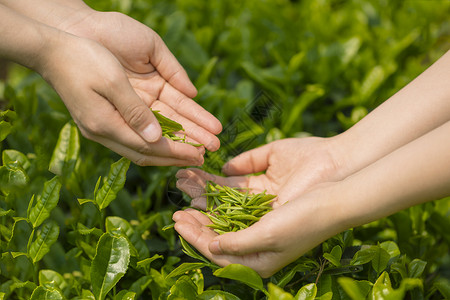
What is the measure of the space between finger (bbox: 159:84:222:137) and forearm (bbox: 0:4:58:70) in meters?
0.55

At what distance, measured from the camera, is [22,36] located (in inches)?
65.4

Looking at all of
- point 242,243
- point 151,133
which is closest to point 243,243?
point 242,243

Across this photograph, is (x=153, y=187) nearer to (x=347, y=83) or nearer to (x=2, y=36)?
(x=2, y=36)

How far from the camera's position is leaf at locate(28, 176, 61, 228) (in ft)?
5.34

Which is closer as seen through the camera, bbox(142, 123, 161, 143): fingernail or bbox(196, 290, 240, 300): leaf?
bbox(196, 290, 240, 300): leaf

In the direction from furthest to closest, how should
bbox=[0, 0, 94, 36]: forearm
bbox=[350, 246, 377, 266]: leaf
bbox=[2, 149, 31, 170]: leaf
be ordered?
1. bbox=[0, 0, 94, 36]: forearm
2. bbox=[2, 149, 31, 170]: leaf
3. bbox=[350, 246, 377, 266]: leaf

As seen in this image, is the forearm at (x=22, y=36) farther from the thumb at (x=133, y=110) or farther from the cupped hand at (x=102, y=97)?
the thumb at (x=133, y=110)

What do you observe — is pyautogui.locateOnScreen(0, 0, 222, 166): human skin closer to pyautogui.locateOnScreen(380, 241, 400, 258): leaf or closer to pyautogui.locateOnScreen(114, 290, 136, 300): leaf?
pyautogui.locateOnScreen(114, 290, 136, 300): leaf

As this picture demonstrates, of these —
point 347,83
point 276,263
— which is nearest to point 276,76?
point 347,83

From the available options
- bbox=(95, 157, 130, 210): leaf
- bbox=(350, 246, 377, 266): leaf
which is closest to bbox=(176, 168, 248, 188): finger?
bbox=(95, 157, 130, 210): leaf

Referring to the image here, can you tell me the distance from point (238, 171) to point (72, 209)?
2.40ft

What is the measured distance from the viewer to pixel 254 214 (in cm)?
174

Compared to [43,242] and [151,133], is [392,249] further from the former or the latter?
[43,242]

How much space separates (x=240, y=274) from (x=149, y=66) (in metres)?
1.09
